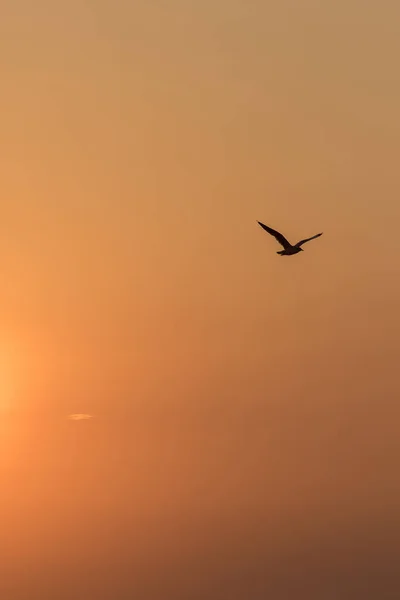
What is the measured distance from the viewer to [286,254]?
618 ft
